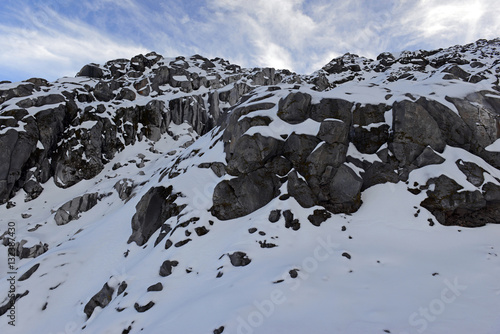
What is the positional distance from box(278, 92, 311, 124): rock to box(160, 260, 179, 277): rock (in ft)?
43.9

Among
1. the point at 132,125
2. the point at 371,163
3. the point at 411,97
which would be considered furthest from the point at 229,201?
the point at 132,125

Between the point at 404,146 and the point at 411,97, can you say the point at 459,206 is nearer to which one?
the point at 404,146

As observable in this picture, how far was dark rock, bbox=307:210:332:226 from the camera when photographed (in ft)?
49.6

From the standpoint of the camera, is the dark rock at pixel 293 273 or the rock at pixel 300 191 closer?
the dark rock at pixel 293 273

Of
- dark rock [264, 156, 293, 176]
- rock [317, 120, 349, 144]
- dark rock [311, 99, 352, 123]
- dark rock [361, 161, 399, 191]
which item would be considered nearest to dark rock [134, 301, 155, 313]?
dark rock [264, 156, 293, 176]

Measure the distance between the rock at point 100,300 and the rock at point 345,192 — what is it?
585 inches

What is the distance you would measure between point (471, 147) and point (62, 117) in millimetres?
62256

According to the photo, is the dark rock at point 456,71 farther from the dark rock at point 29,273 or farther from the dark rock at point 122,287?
the dark rock at point 29,273

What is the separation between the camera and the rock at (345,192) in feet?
52.9

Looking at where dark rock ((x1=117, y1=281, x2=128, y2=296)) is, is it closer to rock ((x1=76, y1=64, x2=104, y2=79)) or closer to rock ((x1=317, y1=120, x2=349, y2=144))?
rock ((x1=317, y1=120, x2=349, y2=144))

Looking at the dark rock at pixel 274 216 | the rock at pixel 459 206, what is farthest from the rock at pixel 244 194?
the rock at pixel 459 206

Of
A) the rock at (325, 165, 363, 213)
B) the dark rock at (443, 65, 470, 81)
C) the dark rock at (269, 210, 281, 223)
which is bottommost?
the dark rock at (269, 210, 281, 223)

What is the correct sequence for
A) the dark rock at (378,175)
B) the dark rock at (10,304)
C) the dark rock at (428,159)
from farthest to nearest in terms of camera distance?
the dark rock at (378,175) < the dark rock at (428,159) < the dark rock at (10,304)

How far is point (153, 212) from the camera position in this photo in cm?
2042
